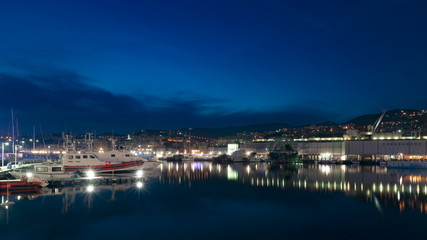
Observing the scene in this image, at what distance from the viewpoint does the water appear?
698 inches

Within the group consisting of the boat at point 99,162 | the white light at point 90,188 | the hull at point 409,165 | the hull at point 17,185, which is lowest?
the hull at point 409,165

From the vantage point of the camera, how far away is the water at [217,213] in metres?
17.7

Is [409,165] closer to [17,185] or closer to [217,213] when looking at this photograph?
[217,213]

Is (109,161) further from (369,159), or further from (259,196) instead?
(369,159)

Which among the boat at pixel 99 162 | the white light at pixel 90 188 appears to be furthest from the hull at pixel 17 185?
the boat at pixel 99 162

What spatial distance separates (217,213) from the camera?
2297cm

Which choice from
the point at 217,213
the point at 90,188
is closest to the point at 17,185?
the point at 90,188

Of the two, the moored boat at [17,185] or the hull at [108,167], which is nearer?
the moored boat at [17,185]

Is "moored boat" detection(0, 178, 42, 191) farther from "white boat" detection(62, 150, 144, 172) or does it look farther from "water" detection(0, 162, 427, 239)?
"white boat" detection(62, 150, 144, 172)

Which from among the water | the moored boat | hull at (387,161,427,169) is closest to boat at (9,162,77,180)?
the water

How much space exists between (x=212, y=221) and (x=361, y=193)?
16.8m

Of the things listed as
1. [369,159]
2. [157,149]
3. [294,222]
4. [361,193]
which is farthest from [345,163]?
[157,149]

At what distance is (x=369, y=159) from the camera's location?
8262 centimetres

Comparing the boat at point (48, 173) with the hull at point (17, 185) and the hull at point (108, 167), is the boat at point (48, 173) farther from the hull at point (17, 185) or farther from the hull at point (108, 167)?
the hull at point (17, 185)
